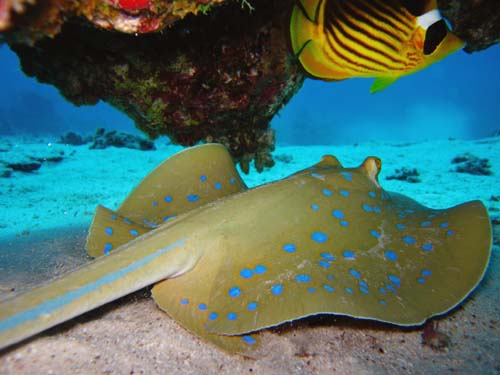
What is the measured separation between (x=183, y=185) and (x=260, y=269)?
1.88m

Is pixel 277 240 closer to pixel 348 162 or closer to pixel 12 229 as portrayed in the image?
pixel 12 229

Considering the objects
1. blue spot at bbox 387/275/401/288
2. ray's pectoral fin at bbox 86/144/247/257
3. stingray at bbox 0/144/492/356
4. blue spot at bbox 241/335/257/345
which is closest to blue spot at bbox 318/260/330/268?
stingray at bbox 0/144/492/356

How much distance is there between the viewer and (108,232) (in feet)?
10.2

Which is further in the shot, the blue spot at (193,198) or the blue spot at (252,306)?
the blue spot at (193,198)

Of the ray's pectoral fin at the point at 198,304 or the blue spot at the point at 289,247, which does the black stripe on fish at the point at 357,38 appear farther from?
the ray's pectoral fin at the point at 198,304

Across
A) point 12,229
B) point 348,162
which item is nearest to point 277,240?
point 12,229

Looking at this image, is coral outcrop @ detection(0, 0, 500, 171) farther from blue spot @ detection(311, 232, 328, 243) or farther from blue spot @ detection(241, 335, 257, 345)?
blue spot @ detection(241, 335, 257, 345)

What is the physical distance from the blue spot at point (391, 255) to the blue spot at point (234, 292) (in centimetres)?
136

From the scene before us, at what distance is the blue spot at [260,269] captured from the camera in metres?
2.38

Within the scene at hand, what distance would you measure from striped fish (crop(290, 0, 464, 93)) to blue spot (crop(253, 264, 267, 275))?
1.68 m

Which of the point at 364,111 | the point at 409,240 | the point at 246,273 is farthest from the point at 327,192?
the point at 364,111

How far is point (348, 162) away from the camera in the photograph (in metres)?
12.1

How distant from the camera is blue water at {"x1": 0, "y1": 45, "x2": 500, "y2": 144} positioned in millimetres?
41500

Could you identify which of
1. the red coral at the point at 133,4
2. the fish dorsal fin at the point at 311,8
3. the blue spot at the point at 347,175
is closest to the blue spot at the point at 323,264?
the blue spot at the point at 347,175
